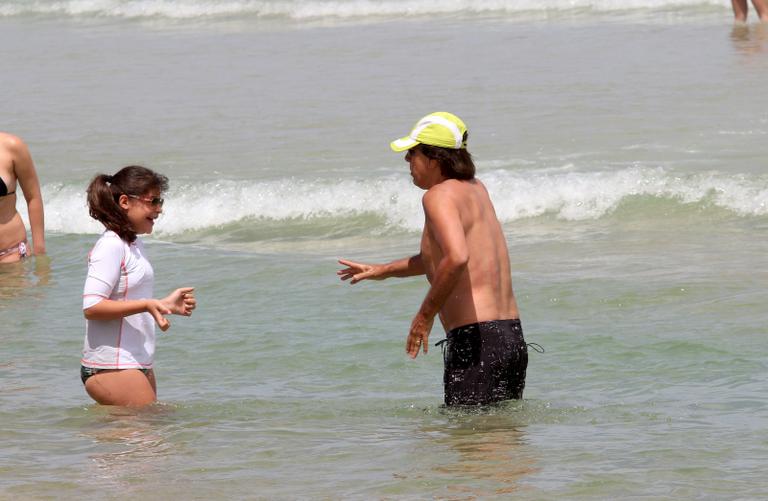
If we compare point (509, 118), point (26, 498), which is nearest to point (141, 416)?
point (26, 498)

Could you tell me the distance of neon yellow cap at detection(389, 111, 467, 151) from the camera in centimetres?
573

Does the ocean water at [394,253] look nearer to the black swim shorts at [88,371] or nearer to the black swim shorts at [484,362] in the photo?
the black swim shorts at [484,362]

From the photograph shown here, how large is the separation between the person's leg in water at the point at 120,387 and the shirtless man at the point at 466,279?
1257 mm

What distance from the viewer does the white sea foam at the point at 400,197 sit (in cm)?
1227

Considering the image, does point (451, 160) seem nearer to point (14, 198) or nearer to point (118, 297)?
point (118, 297)

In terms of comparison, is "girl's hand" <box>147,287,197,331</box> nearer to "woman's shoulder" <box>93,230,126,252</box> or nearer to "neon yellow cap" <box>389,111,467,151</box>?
"woman's shoulder" <box>93,230,126,252</box>

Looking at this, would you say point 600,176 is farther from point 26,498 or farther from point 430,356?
point 26,498

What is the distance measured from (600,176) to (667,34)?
8.71 meters

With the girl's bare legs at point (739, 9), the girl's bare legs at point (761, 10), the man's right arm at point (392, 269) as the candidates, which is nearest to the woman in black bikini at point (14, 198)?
the man's right arm at point (392, 269)

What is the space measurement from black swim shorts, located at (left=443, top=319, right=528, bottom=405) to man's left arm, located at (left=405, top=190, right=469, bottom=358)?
262 millimetres

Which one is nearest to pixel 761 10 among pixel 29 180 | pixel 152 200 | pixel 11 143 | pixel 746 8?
pixel 746 8

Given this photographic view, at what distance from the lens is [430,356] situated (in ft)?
26.6

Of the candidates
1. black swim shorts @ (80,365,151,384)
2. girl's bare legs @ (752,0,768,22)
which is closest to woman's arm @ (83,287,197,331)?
black swim shorts @ (80,365,151,384)

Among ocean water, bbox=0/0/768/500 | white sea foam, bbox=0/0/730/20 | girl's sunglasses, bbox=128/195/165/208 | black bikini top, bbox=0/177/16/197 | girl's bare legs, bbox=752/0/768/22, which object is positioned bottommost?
ocean water, bbox=0/0/768/500
